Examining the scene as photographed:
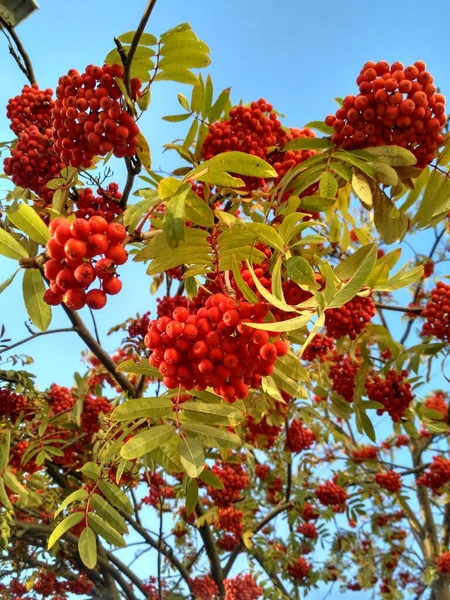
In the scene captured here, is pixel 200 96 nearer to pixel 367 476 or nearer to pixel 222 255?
pixel 222 255

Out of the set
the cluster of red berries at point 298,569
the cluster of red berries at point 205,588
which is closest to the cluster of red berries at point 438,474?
the cluster of red berries at point 298,569

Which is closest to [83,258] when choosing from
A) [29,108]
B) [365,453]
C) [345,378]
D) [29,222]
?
[29,222]

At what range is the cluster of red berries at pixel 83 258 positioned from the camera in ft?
4.24

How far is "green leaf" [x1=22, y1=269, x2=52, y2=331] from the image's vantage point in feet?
5.69

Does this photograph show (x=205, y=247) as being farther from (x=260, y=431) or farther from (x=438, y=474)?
(x=438, y=474)

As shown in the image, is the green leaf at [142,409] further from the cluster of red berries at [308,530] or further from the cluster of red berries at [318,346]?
the cluster of red berries at [308,530]

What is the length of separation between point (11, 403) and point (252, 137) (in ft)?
10.3

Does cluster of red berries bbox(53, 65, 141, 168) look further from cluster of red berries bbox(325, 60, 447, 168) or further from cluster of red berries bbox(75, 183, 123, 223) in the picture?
cluster of red berries bbox(325, 60, 447, 168)

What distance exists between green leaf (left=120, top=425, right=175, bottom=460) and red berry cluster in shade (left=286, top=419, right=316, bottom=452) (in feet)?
13.2

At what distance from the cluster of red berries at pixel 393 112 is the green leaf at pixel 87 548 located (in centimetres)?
216

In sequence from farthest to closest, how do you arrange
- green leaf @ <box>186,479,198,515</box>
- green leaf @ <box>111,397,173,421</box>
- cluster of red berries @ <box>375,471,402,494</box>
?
cluster of red berries @ <box>375,471,402,494</box>
green leaf @ <box>186,479,198,515</box>
green leaf @ <box>111,397,173,421</box>

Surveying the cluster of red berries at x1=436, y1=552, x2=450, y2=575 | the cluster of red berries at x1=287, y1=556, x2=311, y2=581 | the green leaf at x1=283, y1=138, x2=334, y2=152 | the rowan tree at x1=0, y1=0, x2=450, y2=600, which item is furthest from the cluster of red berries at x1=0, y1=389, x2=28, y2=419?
the cluster of red berries at x1=436, y1=552, x2=450, y2=575

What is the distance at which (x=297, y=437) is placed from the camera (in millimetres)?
5570

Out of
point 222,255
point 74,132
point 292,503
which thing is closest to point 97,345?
point 74,132
